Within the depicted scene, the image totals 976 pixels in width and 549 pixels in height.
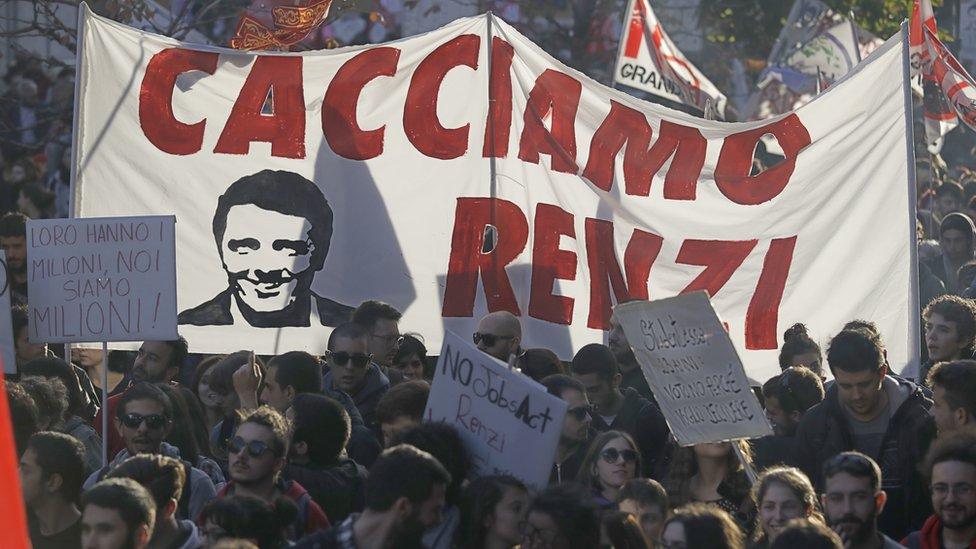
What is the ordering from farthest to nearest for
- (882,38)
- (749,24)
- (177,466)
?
(749,24)
(882,38)
(177,466)

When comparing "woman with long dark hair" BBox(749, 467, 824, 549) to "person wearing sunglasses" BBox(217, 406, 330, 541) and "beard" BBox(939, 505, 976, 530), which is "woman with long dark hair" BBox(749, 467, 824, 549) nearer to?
"beard" BBox(939, 505, 976, 530)

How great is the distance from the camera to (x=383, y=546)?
16.5 feet

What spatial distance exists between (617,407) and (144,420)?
6.95 ft

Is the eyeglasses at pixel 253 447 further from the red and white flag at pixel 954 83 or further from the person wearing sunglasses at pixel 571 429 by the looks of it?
the red and white flag at pixel 954 83

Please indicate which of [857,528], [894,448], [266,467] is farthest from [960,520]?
[266,467]

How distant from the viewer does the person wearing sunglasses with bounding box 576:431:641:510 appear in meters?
6.40

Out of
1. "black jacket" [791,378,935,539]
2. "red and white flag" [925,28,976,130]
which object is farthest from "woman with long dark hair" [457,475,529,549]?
"red and white flag" [925,28,976,130]

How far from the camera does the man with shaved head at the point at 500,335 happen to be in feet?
26.2

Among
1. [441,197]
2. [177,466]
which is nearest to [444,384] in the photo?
[177,466]

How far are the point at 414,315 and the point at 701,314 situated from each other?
2.68m

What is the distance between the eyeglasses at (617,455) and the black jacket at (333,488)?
0.89m

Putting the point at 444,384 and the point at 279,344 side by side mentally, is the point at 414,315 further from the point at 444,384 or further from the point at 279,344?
the point at 444,384

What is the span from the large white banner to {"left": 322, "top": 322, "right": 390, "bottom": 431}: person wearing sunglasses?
A: 756 mm

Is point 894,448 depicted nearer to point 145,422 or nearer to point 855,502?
point 855,502
